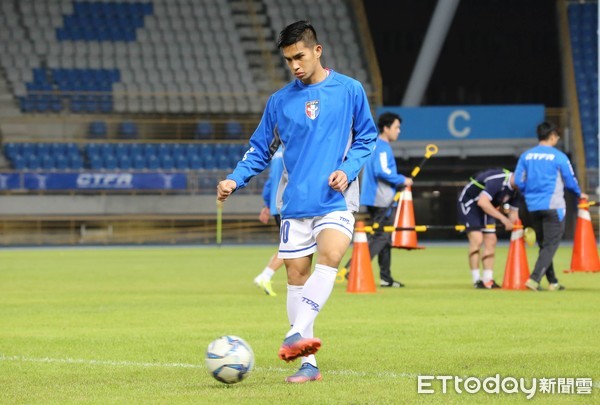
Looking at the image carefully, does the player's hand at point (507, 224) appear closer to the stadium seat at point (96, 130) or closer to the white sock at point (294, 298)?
the white sock at point (294, 298)

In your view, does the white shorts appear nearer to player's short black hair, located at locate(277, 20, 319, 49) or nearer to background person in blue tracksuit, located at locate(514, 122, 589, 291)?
player's short black hair, located at locate(277, 20, 319, 49)

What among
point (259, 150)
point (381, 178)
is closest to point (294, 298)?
point (259, 150)

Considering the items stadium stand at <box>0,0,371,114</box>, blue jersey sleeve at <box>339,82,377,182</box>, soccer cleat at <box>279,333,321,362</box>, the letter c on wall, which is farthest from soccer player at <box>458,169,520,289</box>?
stadium stand at <box>0,0,371,114</box>

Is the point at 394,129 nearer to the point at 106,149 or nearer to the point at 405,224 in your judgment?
the point at 405,224

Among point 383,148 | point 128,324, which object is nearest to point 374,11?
point 383,148

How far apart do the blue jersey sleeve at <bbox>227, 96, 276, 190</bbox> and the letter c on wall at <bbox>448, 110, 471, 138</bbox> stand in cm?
3117

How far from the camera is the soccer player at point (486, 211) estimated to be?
1625cm

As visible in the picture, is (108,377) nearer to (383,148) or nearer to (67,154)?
(383,148)

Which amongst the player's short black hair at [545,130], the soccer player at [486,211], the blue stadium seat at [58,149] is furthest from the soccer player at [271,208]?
the blue stadium seat at [58,149]

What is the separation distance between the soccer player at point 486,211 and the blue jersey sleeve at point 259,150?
8877 mm

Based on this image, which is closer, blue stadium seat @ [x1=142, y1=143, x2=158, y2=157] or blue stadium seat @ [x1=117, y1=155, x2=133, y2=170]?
blue stadium seat @ [x1=117, y1=155, x2=133, y2=170]

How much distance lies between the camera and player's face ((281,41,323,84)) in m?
7.14

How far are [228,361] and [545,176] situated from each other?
911 cm

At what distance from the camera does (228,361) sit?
6.89 metres
